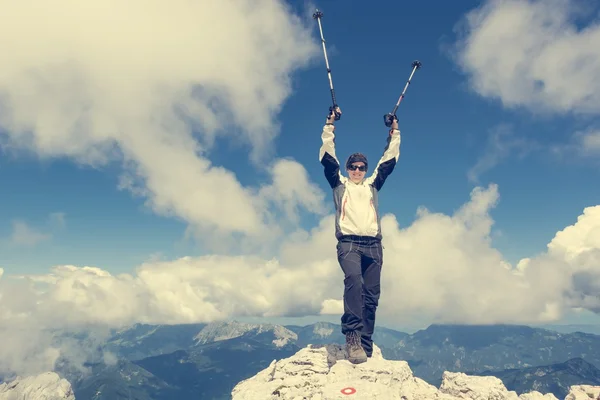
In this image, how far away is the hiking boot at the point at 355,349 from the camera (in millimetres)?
14539

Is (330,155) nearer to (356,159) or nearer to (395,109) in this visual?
(356,159)

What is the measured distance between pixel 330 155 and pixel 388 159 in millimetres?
2805

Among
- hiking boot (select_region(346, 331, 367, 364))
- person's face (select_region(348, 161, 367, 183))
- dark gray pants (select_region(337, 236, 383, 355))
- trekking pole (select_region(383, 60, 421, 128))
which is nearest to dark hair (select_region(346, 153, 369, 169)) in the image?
person's face (select_region(348, 161, 367, 183))

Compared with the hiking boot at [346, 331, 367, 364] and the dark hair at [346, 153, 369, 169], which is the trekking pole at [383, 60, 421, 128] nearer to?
the dark hair at [346, 153, 369, 169]

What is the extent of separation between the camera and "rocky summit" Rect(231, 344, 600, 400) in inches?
497

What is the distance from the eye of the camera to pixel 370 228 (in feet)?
50.3

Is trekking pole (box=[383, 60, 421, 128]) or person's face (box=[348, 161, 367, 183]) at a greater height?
trekking pole (box=[383, 60, 421, 128])

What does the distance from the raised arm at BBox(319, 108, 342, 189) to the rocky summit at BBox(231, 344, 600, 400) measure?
25.4 ft

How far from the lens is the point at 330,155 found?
15.9m

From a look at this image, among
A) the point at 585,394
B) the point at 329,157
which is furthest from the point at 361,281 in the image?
the point at 585,394

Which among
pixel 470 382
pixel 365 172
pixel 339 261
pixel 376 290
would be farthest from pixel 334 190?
pixel 470 382

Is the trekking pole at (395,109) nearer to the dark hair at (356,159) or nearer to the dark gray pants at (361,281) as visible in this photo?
the dark hair at (356,159)

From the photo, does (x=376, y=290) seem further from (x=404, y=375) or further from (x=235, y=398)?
(x=235, y=398)

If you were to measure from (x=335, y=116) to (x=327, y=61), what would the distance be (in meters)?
2.39
